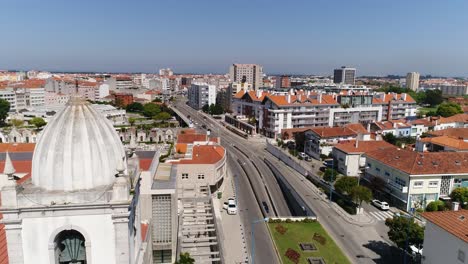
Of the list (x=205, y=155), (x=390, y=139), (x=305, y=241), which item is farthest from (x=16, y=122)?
(x=390, y=139)

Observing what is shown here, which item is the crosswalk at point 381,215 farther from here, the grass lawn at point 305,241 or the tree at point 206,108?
the tree at point 206,108

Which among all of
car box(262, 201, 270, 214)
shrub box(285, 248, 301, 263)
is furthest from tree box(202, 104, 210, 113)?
shrub box(285, 248, 301, 263)

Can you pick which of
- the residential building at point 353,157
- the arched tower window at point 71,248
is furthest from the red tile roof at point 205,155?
the arched tower window at point 71,248

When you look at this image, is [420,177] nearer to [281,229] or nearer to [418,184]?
[418,184]

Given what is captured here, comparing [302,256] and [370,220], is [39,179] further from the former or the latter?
[370,220]

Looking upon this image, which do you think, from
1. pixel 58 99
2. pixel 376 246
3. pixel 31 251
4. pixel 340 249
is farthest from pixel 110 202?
pixel 58 99

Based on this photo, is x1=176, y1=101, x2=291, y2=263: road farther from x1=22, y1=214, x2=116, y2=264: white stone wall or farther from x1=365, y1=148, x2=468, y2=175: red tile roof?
x1=22, y1=214, x2=116, y2=264: white stone wall
